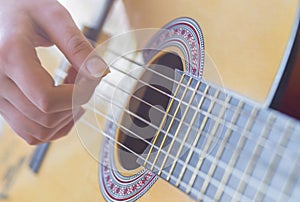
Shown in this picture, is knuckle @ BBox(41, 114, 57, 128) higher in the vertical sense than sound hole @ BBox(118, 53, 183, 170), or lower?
lower

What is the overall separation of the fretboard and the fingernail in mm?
127

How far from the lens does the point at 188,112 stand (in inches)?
24.3

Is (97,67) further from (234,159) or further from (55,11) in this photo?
(234,159)

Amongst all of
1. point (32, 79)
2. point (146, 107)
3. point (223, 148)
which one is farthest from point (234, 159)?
point (32, 79)

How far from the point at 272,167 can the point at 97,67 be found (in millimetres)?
315

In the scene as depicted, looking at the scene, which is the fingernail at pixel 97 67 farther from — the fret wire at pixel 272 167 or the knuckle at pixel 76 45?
the fret wire at pixel 272 167

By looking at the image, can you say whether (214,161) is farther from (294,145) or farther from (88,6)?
(88,6)

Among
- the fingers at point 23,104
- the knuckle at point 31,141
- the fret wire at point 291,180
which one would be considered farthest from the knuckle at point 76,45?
the fret wire at point 291,180

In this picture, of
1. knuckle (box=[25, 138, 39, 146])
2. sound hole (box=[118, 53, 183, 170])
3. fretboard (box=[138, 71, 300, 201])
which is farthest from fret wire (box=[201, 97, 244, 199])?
knuckle (box=[25, 138, 39, 146])

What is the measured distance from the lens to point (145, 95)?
74cm

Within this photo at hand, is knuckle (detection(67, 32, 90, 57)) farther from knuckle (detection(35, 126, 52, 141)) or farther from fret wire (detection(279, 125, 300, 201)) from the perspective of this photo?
fret wire (detection(279, 125, 300, 201))

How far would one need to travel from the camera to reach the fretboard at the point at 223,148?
50 cm

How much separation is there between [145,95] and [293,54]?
25 centimetres

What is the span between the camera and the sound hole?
0.68 metres
